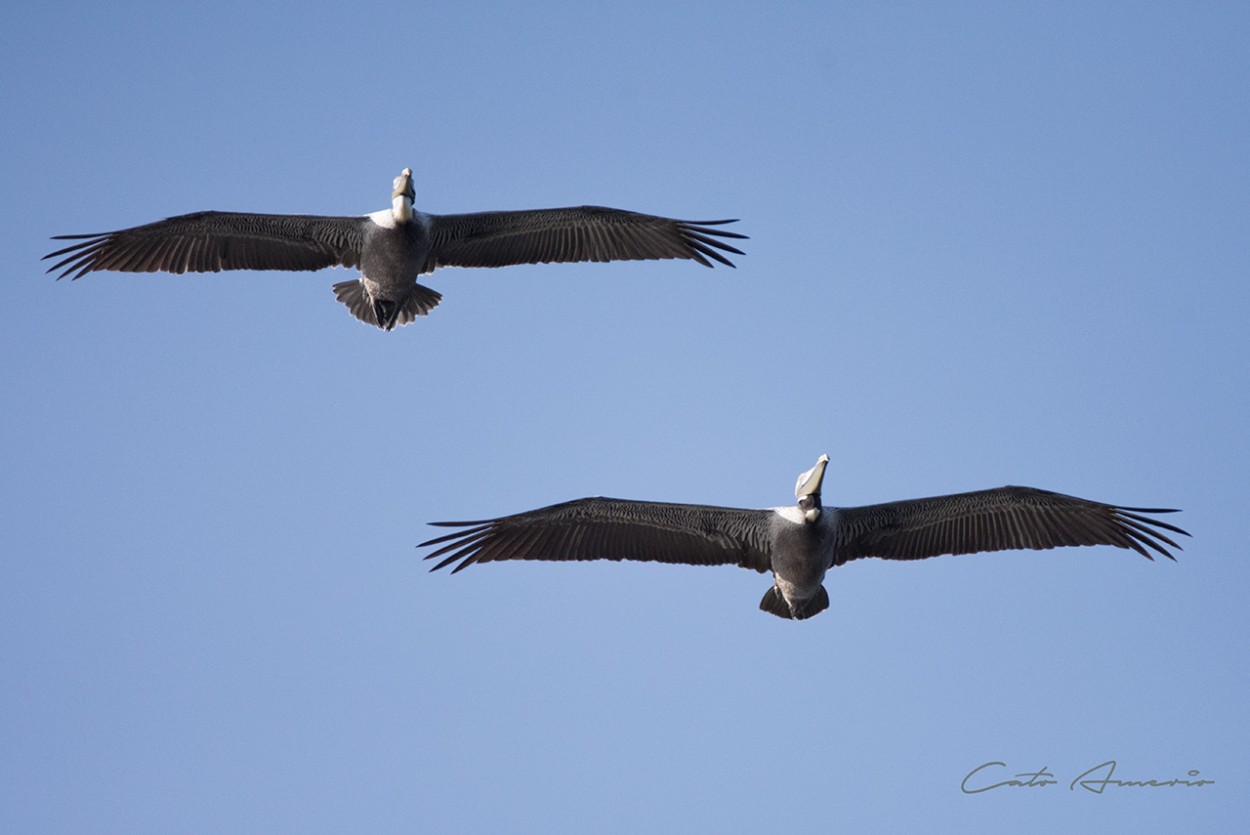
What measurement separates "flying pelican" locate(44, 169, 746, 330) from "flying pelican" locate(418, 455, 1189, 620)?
8.86 ft

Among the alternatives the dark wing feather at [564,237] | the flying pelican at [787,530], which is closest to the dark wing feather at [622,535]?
the flying pelican at [787,530]

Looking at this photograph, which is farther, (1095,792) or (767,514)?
(767,514)

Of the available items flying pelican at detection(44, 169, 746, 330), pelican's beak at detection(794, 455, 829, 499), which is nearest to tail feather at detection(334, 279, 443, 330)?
flying pelican at detection(44, 169, 746, 330)

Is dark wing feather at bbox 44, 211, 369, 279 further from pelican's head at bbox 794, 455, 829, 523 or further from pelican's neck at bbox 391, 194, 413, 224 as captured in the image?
pelican's head at bbox 794, 455, 829, 523

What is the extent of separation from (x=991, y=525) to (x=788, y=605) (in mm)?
1821

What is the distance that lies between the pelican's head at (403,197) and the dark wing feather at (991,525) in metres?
4.73

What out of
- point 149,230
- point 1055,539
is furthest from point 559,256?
point 1055,539

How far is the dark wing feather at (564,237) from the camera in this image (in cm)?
1347

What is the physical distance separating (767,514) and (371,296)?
14.2 ft

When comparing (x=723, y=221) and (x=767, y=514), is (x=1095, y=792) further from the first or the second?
(x=723, y=221)

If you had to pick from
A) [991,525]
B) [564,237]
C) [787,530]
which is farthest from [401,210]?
[991,525]

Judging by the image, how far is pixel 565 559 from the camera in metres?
12.2

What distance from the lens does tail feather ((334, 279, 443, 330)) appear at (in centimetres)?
1374

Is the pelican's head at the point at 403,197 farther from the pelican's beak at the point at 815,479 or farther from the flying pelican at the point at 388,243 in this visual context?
the pelican's beak at the point at 815,479
